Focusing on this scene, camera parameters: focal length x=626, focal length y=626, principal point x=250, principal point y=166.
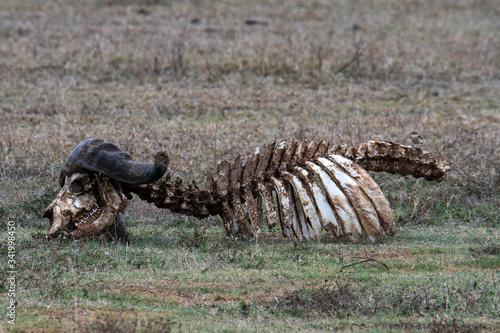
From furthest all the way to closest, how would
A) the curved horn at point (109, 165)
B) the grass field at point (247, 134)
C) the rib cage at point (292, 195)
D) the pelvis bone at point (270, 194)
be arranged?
the rib cage at point (292, 195)
the pelvis bone at point (270, 194)
the curved horn at point (109, 165)
the grass field at point (247, 134)

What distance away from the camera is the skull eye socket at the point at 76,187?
21.7ft

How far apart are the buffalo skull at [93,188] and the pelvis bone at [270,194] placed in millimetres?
10

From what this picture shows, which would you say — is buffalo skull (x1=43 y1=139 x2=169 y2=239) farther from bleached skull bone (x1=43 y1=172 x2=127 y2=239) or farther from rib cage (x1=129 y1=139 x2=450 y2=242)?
rib cage (x1=129 y1=139 x2=450 y2=242)

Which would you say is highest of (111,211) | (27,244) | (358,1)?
(358,1)

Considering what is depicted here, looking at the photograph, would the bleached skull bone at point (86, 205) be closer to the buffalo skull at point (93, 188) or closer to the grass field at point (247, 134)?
the buffalo skull at point (93, 188)

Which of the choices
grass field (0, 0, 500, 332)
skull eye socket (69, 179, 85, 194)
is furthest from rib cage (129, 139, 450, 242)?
skull eye socket (69, 179, 85, 194)

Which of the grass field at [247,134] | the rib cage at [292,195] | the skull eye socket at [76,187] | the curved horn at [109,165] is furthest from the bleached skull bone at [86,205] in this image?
the rib cage at [292,195]

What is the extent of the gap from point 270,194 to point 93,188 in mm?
1935

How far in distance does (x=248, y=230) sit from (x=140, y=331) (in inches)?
117

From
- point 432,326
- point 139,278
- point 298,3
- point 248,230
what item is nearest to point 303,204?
point 248,230

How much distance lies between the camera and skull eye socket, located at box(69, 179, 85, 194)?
661 cm

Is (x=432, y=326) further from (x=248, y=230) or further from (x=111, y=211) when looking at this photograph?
(x=111, y=211)

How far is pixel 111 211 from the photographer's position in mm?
6652

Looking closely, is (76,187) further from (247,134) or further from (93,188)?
(247,134)
